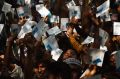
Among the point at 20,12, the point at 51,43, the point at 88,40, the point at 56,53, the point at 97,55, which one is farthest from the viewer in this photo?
the point at 20,12

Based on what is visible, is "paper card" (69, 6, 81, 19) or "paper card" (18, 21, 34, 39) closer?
"paper card" (18, 21, 34, 39)

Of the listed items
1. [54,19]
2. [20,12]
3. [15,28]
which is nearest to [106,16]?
[54,19]

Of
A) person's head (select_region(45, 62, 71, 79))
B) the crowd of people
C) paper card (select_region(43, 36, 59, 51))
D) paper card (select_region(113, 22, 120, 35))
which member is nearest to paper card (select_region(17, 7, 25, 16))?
the crowd of people

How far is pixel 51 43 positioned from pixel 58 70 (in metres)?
1.78

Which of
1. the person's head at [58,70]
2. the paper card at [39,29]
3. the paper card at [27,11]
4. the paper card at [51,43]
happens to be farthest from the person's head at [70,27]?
the person's head at [58,70]

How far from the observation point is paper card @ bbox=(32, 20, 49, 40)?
10203 mm

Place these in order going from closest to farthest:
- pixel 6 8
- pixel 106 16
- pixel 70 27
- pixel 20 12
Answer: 1. pixel 70 27
2. pixel 106 16
3. pixel 20 12
4. pixel 6 8

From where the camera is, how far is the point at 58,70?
8391 mm

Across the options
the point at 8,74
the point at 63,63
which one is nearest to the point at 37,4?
the point at 8,74

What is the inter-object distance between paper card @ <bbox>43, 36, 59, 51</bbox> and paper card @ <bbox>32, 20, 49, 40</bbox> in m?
0.22

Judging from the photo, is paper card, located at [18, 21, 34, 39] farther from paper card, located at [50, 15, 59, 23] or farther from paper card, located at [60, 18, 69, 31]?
paper card, located at [50, 15, 59, 23]

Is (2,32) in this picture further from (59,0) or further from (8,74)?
(8,74)

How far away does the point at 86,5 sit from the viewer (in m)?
11.9

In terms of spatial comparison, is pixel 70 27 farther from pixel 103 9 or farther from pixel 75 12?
pixel 75 12
